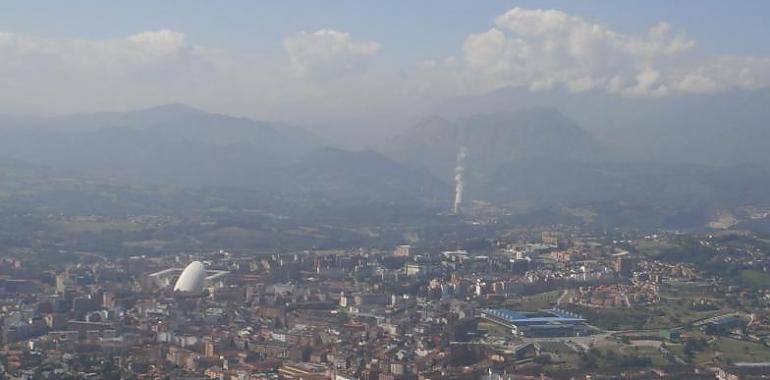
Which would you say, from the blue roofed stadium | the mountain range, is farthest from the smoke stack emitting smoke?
the blue roofed stadium

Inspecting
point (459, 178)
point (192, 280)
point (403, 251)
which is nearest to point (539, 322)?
point (192, 280)

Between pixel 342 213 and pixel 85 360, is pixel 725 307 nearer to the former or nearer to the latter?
pixel 85 360

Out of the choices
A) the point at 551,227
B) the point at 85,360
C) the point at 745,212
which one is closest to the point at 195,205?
the point at 551,227

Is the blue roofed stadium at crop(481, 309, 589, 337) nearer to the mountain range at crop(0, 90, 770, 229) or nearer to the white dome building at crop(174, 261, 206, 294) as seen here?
the white dome building at crop(174, 261, 206, 294)

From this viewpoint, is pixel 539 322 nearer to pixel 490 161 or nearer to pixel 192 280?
pixel 192 280

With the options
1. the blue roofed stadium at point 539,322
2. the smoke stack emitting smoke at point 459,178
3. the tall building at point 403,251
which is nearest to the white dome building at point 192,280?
the blue roofed stadium at point 539,322

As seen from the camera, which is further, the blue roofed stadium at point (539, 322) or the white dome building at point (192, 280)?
the white dome building at point (192, 280)

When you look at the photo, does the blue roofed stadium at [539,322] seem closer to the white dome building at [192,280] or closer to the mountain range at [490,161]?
the white dome building at [192,280]
